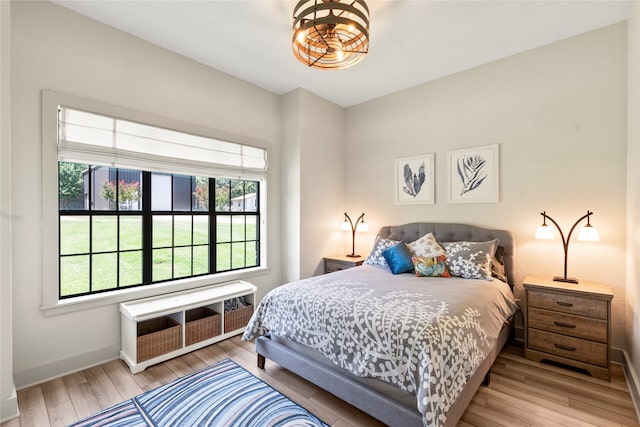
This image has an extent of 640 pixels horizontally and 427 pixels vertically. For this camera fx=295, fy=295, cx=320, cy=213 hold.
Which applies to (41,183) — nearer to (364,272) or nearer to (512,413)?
(364,272)

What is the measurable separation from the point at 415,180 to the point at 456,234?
2.82 ft

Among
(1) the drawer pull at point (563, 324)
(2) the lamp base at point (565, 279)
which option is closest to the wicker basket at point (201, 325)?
(1) the drawer pull at point (563, 324)

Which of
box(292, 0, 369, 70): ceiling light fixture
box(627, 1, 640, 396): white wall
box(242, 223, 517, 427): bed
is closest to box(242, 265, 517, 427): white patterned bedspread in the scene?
box(242, 223, 517, 427): bed

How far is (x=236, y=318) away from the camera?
3.19 metres

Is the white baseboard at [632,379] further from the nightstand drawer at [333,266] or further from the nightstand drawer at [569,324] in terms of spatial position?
the nightstand drawer at [333,266]

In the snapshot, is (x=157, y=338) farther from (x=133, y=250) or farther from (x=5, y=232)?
(x=5, y=232)

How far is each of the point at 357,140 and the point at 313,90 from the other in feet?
3.24

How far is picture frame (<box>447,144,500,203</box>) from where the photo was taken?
3.19m

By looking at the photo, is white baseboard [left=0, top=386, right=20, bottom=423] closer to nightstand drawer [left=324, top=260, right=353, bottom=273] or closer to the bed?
the bed

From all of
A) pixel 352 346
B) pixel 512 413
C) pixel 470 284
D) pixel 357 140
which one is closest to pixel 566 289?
pixel 470 284

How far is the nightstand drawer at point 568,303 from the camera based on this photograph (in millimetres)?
2295

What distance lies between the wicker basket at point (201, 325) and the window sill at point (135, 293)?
A: 0.94 ft

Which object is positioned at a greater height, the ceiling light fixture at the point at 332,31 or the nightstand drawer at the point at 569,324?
the ceiling light fixture at the point at 332,31

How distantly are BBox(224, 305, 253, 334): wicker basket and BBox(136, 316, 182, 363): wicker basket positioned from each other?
1.59 feet
